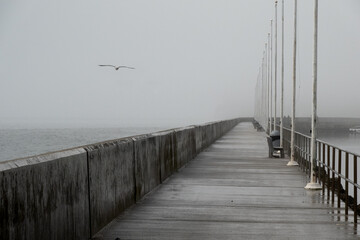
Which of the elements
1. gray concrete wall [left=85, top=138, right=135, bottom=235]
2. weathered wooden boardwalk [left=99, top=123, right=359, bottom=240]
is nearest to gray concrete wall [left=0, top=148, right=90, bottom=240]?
gray concrete wall [left=85, top=138, right=135, bottom=235]

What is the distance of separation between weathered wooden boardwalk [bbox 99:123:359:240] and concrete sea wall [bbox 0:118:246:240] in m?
0.38

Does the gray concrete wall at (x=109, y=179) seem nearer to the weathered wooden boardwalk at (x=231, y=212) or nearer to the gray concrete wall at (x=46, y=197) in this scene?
the weathered wooden boardwalk at (x=231, y=212)

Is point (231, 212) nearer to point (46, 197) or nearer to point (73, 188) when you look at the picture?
point (73, 188)

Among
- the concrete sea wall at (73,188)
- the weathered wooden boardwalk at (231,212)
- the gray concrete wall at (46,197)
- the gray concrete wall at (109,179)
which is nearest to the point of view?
the gray concrete wall at (46,197)

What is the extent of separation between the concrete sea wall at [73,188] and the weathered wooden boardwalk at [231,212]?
38 centimetres

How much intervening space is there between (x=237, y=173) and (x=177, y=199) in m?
6.45

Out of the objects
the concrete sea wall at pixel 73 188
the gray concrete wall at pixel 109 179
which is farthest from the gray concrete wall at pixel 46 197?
the gray concrete wall at pixel 109 179

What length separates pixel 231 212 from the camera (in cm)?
1087

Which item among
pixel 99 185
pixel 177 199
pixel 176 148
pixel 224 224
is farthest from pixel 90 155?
pixel 176 148

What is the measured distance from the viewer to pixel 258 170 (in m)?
19.8

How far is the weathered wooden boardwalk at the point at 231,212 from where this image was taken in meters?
8.88

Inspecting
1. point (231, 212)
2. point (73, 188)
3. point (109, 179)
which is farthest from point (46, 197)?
point (231, 212)

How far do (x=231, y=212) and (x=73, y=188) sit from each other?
404 cm

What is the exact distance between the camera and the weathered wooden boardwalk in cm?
888
